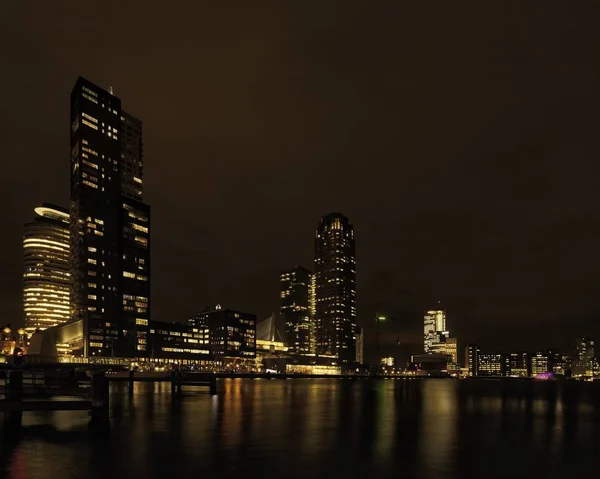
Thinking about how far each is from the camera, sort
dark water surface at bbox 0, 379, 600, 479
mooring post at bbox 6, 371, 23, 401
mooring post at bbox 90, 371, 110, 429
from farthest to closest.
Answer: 1. mooring post at bbox 90, 371, 110, 429
2. mooring post at bbox 6, 371, 23, 401
3. dark water surface at bbox 0, 379, 600, 479

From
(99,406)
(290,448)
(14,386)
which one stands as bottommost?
(290,448)

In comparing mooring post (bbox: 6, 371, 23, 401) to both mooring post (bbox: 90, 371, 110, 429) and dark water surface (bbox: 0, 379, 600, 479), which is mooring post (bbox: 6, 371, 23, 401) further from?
mooring post (bbox: 90, 371, 110, 429)

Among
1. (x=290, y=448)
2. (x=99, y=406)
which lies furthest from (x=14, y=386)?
(x=290, y=448)

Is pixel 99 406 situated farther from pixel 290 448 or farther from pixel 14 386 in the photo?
pixel 290 448

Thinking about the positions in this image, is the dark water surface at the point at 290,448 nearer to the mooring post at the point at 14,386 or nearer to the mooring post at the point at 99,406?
the mooring post at the point at 99,406

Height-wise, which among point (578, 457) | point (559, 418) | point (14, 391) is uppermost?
point (14, 391)

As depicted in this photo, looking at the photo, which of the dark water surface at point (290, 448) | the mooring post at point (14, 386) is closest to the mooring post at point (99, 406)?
the dark water surface at point (290, 448)

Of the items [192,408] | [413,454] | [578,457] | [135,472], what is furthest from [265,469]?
[192,408]

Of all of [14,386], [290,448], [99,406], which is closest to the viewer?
[290,448]

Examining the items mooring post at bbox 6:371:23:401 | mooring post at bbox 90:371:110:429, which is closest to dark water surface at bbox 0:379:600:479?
mooring post at bbox 90:371:110:429

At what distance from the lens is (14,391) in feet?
127

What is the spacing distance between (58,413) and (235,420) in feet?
52.6

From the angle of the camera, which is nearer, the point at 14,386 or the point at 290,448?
the point at 290,448

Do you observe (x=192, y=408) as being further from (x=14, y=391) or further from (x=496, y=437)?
(x=496, y=437)
